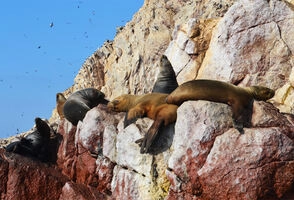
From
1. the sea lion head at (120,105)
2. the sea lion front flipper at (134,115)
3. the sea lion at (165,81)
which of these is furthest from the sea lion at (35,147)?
the sea lion front flipper at (134,115)

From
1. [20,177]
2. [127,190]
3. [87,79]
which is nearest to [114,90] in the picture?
[87,79]

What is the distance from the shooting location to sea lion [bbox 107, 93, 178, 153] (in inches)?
372

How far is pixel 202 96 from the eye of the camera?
30.1 ft

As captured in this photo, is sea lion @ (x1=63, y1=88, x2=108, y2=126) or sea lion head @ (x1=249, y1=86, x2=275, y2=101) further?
sea lion @ (x1=63, y1=88, x2=108, y2=126)

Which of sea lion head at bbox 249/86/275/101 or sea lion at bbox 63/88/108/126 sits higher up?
sea lion at bbox 63/88/108/126

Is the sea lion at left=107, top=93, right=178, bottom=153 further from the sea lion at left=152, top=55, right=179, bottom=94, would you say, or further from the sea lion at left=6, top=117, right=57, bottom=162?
the sea lion at left=6, top=117, right=57, bottom=162

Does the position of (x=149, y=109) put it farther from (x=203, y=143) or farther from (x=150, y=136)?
(x=203, y=143)

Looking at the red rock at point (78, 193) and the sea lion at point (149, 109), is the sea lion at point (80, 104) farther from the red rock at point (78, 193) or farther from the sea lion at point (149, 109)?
the red rock at point (78, 193)

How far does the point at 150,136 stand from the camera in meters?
9.39

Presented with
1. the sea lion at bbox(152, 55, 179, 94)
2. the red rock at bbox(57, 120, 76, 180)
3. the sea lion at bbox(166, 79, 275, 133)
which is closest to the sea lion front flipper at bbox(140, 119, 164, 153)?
the sea lion at bbox(166, 79, 275, 133)

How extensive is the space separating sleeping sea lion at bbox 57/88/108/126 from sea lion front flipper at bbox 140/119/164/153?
121 inches

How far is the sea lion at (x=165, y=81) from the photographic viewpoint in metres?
12.8

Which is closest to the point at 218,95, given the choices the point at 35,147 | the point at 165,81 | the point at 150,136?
the point at 150,136

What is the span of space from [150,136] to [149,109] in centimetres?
101
